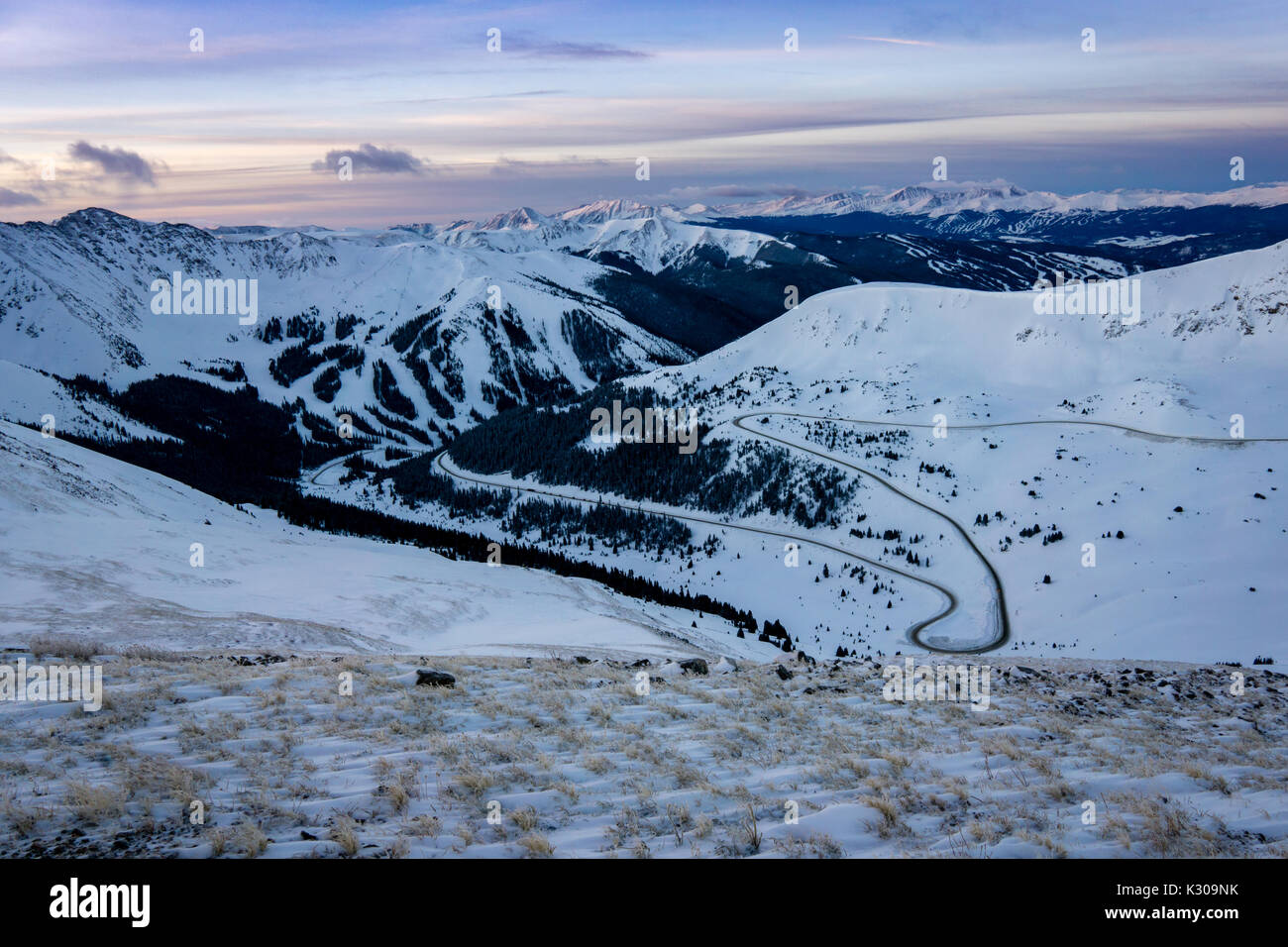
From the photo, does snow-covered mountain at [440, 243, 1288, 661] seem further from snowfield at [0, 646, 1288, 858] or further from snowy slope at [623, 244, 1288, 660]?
snowfield at [0, 646, 1288, 858]

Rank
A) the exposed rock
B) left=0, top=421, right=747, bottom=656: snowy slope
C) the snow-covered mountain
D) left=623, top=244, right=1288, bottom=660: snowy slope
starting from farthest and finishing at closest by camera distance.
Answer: the snow-covered mountain → left=623, top=244, right=1288, bottom=660: snowy slope → left=0, top=421, right=747, bottom=656: snowy slope → the exposed rock

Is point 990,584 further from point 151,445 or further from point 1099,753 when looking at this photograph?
point 151,445

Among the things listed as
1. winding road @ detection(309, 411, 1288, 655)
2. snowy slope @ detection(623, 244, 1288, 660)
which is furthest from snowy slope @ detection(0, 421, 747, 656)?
snowy slope @ detection(623, 244, 1288, 660)

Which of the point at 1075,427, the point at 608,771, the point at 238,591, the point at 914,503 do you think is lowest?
the point at 914,503

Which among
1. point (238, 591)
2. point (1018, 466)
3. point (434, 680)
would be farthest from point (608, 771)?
point (1018, 466)

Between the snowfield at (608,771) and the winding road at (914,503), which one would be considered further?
the winding road at (914,503)

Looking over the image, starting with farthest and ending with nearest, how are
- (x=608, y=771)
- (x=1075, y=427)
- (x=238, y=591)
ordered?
1. (x=1075, y=427)
2. (x=238, y=591)
3. (x=608, y=771)

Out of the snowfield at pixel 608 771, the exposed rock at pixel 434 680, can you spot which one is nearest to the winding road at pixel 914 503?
the snowfield at pixel 608 771

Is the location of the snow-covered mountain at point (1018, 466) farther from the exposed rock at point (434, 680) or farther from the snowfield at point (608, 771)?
the exposed rock at point (434, 680)

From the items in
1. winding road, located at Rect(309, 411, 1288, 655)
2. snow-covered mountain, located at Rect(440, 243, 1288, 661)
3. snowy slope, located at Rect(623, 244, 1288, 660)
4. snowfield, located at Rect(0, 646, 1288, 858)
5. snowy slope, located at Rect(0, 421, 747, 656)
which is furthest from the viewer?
winding road, located at Rect(309, 411, 1288, 655)

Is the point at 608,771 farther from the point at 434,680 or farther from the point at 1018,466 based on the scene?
the point at 1018,466

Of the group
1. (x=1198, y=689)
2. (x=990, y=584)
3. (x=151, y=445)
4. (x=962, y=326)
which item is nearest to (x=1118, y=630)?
(x=990, y=584)
